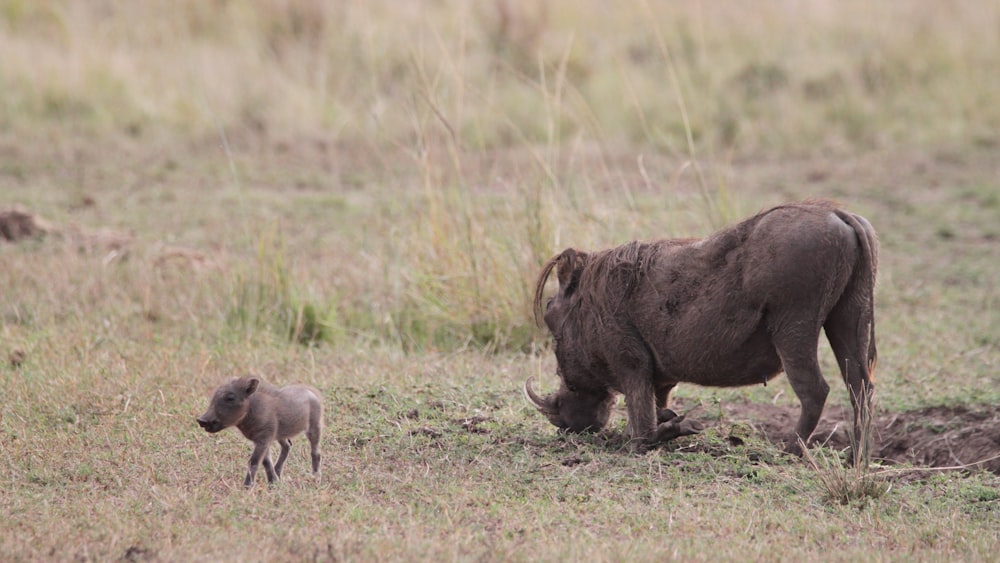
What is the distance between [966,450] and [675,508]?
1.89 meters

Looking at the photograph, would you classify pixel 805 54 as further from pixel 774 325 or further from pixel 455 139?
pixel 774 325

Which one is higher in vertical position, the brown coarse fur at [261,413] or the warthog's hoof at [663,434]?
the brown coarse fur at [261,413]

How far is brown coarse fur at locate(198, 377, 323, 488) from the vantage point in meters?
4.55

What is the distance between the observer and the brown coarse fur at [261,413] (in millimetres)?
4555

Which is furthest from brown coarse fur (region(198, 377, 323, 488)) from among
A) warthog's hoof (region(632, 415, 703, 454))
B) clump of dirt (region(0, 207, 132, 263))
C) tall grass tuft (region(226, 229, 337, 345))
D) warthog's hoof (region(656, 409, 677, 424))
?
clump of dirt (region(0, 207, 132, 263))

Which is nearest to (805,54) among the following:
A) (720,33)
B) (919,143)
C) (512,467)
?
(720,33)

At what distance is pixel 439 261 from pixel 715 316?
2.96 metres

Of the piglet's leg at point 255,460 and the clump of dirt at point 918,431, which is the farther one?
the clump of dirt at point 918,431

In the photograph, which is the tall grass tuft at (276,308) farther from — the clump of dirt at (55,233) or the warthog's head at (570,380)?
the warthog's head at (570,380)

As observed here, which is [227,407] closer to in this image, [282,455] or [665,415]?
[282,455]

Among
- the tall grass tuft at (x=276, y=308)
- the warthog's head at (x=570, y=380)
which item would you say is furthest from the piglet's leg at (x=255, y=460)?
the tall grass tuft at (x=276, y=308)

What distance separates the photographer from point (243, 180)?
469 inches

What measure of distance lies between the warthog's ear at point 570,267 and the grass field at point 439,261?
688 millimetres

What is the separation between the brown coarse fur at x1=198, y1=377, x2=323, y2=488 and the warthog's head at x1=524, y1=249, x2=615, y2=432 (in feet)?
4.18
